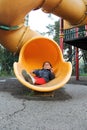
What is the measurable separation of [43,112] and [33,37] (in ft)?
12.6

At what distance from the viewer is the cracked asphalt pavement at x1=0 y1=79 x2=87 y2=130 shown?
4113 millimetres

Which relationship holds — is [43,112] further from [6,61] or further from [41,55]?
[6,61]

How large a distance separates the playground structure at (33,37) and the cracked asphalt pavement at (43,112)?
38 centimetres

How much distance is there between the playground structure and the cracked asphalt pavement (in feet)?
1.23

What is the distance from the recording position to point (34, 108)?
5.34 m

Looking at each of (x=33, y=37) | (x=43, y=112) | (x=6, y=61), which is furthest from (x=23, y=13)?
(x=6, y=61)

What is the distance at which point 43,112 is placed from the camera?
5.00 meters

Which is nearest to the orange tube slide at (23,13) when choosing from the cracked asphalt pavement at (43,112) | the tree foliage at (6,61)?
the cracked asphalt pavement at (43,112)

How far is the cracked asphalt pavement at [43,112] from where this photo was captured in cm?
411

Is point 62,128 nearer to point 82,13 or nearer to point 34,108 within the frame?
point 34,108

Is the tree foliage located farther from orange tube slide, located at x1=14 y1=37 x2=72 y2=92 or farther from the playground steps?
orange tube slide, located at x1=14 y1=37 x2=72 y2=92

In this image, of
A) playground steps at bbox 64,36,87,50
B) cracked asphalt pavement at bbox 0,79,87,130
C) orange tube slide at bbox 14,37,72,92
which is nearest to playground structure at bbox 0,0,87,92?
orange tube slide at bbox 14,37,72,92

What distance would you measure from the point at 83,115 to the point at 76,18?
5.86 meters

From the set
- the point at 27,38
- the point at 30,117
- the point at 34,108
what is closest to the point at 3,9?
the point at 27,38
